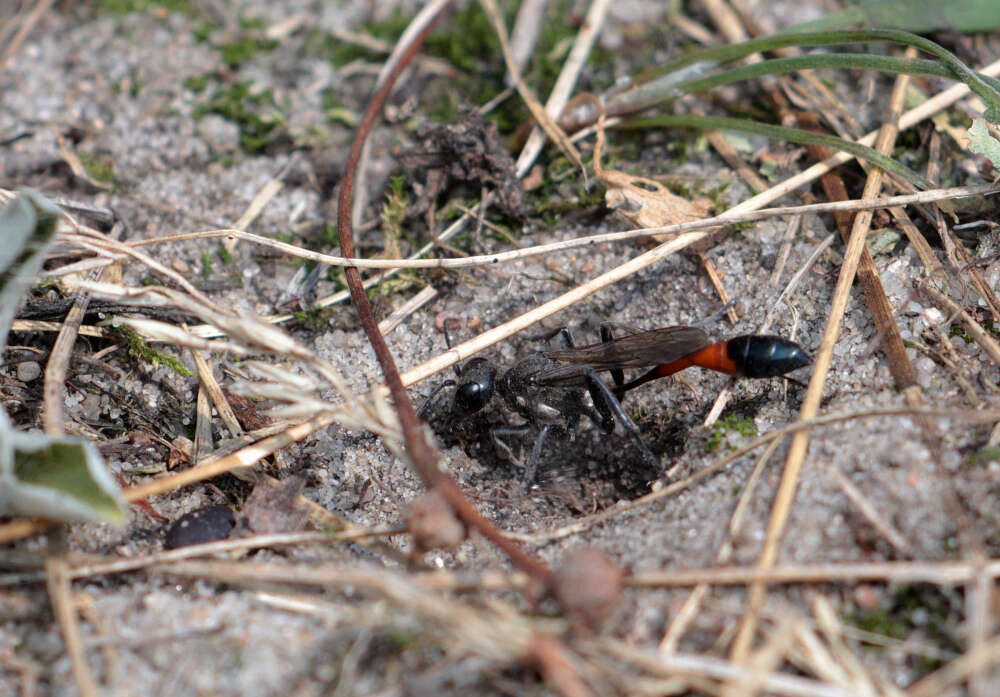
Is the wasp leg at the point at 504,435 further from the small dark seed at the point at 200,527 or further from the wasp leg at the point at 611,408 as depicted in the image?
the small dark seed at the point at 200,527

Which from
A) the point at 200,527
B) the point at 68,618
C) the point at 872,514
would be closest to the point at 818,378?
the point at 872,514

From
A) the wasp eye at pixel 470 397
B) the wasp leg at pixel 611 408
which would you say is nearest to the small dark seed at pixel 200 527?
the wasp eye at pixel 470 397

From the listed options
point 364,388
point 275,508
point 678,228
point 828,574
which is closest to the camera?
point 828,574

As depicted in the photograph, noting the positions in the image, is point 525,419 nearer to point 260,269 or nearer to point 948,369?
point 260,269

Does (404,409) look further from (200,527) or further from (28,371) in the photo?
(28,371)

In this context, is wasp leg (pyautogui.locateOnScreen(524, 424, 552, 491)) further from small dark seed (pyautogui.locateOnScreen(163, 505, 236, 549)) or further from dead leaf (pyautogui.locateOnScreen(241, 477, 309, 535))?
small dark seed (pyautogui.locateOnScreen(163, 505, 236, 549))

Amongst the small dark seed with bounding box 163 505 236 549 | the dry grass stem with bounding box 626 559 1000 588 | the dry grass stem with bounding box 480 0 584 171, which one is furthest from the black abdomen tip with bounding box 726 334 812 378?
the small dark seed with bounding box 163 505 236 549
